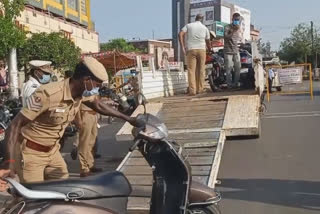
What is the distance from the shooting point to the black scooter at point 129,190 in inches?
117

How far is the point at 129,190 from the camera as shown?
10.9 ft

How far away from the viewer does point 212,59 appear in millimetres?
11914

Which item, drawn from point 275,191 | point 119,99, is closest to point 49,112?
point 275,191

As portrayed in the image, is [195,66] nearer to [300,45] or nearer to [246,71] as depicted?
[246,71]

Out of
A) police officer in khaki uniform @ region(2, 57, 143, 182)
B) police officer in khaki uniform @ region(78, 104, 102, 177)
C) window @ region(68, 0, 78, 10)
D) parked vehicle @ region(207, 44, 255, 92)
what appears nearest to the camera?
police officer in khaki uniform @ region(2, 57, 143, 182)

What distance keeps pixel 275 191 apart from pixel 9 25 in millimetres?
8197

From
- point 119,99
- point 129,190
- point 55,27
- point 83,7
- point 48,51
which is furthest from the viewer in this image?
point 83,7

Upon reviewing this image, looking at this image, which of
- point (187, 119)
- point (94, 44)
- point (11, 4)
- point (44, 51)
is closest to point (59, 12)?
point (94, 44)

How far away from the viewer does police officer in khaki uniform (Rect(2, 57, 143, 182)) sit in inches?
141

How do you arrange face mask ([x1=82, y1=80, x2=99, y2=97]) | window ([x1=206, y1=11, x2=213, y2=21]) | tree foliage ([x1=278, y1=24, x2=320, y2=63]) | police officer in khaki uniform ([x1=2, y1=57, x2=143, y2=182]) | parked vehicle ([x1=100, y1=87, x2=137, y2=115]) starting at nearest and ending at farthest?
police officer in khaki uniform ([x1=2, y1=57, x2=143, y2=182]), face mask ([x1=82, y1=80, x2=99, y2=97]), parked vehicle ([x1=100, y1=87, x2=137, y2=115]), window ([x1=206, y1=11, x2=213, y2=21]), tree foliage ([x1=278, y1=24, x2=320, y2=63])

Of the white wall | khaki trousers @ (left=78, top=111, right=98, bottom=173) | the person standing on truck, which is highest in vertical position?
the white wall

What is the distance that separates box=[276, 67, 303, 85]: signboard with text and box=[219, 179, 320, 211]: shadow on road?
9965 mm

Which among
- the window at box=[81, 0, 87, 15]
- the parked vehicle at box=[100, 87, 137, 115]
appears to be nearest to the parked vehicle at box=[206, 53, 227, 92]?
the parked vehicle at box=[100, 87, 137, 115]

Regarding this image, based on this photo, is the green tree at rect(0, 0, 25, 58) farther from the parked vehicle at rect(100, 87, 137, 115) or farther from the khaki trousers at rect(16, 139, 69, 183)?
the khaki trousers at rect(16, 139, 69, 183)
